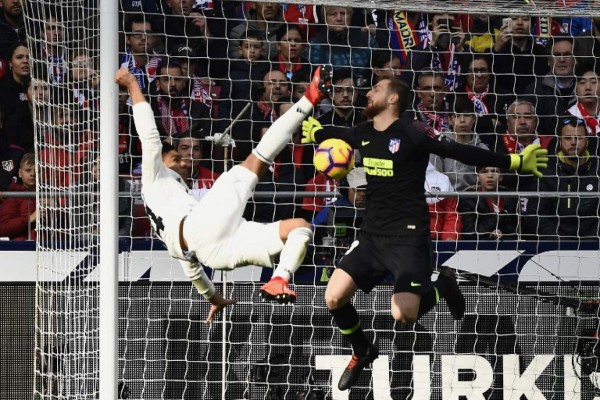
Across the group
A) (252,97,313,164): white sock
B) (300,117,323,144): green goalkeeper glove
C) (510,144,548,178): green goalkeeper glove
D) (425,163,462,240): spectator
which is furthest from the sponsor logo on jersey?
(425,163,462,240): spectator

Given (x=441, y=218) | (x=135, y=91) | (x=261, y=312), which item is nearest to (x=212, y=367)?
(x=261, y=312)

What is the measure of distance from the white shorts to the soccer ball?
497 mm

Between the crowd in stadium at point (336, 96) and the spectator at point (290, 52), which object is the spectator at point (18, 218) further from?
the spectator at point (290, 52)

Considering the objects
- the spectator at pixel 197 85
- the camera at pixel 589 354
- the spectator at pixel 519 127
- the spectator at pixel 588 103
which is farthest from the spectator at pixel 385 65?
the camera at pixel 589 354

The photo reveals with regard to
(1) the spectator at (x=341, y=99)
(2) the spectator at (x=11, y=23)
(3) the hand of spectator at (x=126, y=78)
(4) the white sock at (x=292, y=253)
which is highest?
(2) the spectator at (x=11, y=23)

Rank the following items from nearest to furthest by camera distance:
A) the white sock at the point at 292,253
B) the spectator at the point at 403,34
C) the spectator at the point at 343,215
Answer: the white sock at the point at 292,253, the spectator at the point at 343,215, the spectator at the point at 403,34

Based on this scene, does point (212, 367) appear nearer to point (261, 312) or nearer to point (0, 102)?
point (261, 312)

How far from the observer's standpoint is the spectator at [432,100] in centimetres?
1045

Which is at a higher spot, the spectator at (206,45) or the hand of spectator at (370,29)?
the hand of spectator at (370,29)

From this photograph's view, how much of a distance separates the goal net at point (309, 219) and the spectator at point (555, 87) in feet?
0.06

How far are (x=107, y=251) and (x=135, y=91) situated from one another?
1.07m

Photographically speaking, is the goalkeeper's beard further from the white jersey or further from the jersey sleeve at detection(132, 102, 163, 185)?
the jersey sleeve at detection(132, 102, 163, 185)

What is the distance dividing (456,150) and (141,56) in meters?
3.45

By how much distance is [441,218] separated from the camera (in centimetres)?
1012
